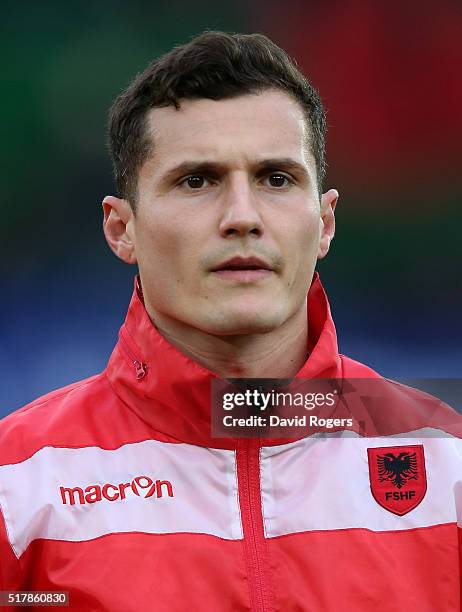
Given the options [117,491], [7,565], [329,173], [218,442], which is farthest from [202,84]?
[329,173]

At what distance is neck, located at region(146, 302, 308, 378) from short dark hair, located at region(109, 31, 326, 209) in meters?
0.32

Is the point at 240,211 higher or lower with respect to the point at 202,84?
lower

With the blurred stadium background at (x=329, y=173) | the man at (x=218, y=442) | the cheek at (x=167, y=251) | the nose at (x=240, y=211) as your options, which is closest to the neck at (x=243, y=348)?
the man at (x=218, y=442)

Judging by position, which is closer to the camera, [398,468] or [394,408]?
[398,468]

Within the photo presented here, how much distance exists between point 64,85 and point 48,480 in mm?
3585

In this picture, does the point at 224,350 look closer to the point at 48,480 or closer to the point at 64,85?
the point at 48,480

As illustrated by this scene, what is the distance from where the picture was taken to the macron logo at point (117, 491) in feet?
5.69

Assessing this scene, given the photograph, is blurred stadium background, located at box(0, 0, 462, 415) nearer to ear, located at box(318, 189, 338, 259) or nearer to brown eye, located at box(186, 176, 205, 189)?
ear, located at box(318, 189, 338, 259)

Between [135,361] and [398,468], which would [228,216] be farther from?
[398,468]

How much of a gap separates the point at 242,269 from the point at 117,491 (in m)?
0.49

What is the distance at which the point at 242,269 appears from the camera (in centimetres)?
174

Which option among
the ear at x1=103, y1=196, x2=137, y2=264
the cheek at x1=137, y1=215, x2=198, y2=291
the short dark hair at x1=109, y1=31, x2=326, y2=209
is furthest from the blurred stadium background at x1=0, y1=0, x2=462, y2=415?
the cheek at x1=137, y1=215, x2=198, y2=291

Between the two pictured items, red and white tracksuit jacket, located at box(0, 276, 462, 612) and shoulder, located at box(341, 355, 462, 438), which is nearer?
red and white tracksuit jacket, located at box(0, 276, 462, 612)

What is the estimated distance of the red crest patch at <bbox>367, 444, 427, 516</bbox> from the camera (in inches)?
70.2
